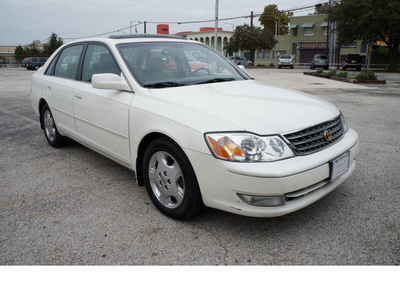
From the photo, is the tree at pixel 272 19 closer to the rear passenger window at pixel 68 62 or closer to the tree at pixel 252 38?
the tree at pixel 252 38

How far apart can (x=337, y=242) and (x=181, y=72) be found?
2206mm

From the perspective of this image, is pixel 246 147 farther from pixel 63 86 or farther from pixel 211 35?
pixel 211 35

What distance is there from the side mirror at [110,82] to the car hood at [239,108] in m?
0.31

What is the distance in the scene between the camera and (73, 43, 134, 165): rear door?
348 centimetres

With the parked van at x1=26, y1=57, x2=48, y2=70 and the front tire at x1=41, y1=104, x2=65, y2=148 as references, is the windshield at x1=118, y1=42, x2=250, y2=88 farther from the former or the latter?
the parked van at x1=26, y1=57, x2=48, y2=70

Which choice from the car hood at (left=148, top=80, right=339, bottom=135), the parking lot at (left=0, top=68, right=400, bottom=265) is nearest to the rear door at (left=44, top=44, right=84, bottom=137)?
the parking lot at (left=0, top=68, right=400, bottom=265)

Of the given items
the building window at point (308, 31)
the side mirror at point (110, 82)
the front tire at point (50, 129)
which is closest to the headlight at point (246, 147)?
the side mirror at point (110, 82)

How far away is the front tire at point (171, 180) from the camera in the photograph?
2.84 metres

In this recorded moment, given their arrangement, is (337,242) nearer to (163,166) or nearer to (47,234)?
(163,166)

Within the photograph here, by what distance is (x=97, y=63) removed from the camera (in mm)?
4090

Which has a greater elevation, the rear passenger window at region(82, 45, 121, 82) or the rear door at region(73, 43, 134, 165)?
the rear passenger window at region(82, 45, 121, 82)
